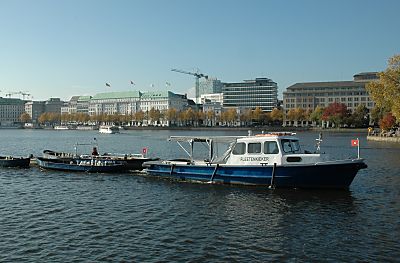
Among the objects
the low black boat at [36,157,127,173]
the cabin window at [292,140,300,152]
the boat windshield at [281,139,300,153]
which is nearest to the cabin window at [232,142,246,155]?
the boat windshield at [281,139,300,153]

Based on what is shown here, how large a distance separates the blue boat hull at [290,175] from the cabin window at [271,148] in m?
1.22

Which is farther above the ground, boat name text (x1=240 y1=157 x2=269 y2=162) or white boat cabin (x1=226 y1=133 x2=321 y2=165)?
white boat cabin (x1=226 y1=133 x2=321 y2=165)

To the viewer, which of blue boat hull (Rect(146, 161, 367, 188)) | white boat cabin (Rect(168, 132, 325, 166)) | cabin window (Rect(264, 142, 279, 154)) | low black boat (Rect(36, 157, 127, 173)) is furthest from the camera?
low black boat (Rect(36, 157, 127, 173))

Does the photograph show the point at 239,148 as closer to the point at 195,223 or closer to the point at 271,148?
the point at 271,148

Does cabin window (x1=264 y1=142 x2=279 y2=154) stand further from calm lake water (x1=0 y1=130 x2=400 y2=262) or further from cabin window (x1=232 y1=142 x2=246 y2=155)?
calm lake water (x1=0 y1=130 x2=400 y2=262)

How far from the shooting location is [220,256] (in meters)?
18.3

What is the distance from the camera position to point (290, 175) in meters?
33.0

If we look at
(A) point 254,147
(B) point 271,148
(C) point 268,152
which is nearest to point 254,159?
(A) point 254,147

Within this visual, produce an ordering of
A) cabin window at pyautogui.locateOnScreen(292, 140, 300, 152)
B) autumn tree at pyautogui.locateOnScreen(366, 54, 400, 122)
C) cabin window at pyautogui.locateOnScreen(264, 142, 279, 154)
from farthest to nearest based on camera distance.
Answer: autumn tree at pyautogui.locateOnScreen(366, 54, 400, 122) → cabin window at pyautogui.locateOnScreen(292, 140, 300, 152) → cabin window at pyautogui.locateOnScreen(264, 142, 279, 154)

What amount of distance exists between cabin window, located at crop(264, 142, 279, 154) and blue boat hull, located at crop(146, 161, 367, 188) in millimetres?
1217

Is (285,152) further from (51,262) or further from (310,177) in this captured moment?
(51,262)

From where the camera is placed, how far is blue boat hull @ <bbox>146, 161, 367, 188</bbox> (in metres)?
32.3

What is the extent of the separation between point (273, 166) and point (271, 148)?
4.85 feet

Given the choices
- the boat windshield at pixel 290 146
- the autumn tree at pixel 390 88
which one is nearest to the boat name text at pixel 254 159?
the boat windshield at pixel 290 146
